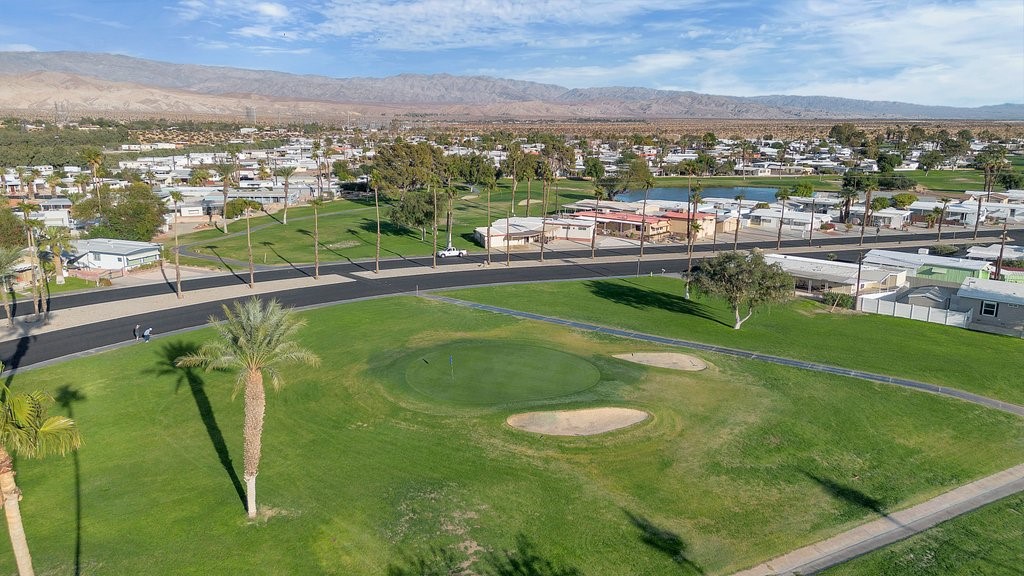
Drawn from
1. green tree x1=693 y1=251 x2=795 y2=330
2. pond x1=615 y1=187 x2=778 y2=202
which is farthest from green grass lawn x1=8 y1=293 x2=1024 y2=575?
pond x1=615 y1=187 x2=778 y2=202

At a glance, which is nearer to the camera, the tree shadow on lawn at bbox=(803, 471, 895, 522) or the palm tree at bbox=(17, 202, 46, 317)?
the tree shadow on lawn at bbox=(803, 471, 895, 522)

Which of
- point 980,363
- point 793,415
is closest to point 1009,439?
point 793,415

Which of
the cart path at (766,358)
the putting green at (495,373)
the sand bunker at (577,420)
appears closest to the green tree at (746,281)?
the cart path at (766,358)

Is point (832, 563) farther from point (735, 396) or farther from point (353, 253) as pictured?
point (353, 253)

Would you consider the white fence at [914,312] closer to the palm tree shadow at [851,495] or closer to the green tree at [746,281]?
the green tree at [746,281]

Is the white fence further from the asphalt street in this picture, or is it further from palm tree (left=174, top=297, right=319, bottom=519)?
palm tree (left=174, top=297, right=319, bottom=519)
